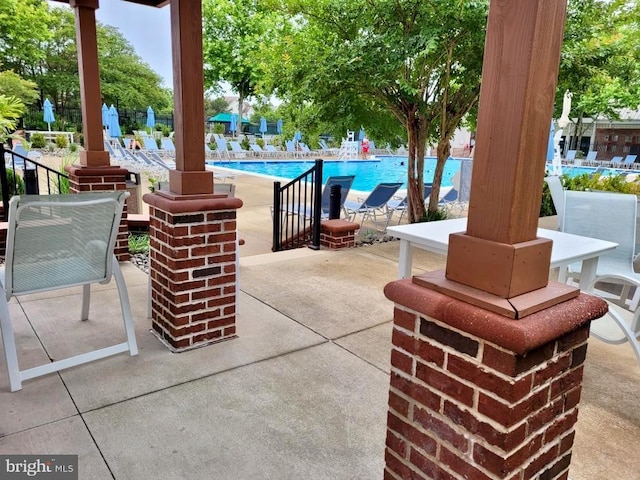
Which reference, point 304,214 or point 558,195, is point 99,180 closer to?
point 304,214

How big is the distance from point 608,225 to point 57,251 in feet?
11.6

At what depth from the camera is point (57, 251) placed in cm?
249

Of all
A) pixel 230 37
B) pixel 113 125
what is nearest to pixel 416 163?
pixel 113 125

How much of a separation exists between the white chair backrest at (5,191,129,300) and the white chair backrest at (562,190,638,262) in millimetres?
3068

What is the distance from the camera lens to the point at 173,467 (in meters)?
1.89

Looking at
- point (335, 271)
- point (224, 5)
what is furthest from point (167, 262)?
point (224, 5)

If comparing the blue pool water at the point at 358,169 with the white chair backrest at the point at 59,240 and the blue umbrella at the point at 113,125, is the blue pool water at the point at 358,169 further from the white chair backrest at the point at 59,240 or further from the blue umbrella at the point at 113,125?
the white chair backrest at the point at 59,240

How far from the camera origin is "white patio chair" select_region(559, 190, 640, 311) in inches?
128

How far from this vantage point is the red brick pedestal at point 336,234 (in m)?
5.46

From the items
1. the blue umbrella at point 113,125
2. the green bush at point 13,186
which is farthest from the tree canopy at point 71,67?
the green bush at point 13,186

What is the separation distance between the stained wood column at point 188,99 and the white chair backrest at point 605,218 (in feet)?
8.51

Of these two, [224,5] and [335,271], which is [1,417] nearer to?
[335,271]

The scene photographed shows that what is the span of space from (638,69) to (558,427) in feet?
23.4

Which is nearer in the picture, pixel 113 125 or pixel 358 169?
pixel 113 125
